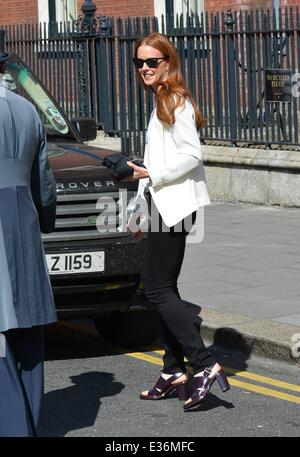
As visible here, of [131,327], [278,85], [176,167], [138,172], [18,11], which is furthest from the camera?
[18,11]

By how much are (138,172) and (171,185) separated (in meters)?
0.19

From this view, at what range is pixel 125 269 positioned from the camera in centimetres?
801

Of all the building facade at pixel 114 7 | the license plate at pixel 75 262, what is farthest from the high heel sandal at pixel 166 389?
the building facade at pixel 114 7

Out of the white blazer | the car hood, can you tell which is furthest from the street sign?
the white blazer

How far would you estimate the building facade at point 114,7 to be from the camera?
67.2 feet

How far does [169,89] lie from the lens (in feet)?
23.0

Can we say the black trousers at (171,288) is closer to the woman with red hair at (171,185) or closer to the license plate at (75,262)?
the woman with red hair at (171,185)

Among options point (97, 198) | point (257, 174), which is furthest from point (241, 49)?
point (97, 198)

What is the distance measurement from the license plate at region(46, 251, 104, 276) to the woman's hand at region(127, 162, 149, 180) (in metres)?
0.99

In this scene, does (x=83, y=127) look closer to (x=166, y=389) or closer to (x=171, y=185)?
(x=171, y=185)

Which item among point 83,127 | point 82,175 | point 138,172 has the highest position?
point 83,127

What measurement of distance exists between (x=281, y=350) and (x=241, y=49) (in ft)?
23.8

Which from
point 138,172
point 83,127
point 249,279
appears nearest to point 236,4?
point 249,279
